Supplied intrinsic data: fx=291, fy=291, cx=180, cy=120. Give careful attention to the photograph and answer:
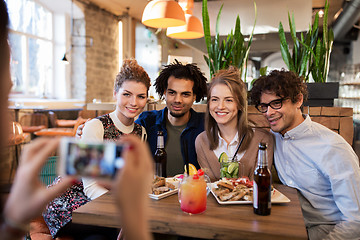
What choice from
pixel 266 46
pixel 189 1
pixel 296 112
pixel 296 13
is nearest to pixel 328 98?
pixel 296 112

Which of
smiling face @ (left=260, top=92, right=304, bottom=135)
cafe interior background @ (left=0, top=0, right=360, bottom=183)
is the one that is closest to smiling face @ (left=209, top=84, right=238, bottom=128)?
smiling face @ (left=260, top=92, right=304, bottom=135)

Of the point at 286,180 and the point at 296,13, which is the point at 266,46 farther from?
the point at 286,180

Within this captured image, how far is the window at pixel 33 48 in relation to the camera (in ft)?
19.9

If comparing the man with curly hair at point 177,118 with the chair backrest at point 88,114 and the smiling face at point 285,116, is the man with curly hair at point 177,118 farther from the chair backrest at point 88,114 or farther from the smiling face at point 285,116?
the chair backrest at point 88,114

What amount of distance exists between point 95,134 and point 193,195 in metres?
0.82

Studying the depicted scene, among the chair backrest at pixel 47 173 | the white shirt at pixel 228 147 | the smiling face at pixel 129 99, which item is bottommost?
the chair backrest at pixel 47 173

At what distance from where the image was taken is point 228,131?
200 centimetres

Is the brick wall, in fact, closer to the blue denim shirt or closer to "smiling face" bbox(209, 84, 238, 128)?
the blue denim shirt

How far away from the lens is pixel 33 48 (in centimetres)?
660

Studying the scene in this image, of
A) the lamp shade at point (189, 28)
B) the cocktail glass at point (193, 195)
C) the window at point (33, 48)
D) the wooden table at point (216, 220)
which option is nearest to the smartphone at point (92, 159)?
the wooden table at point (216, 220)

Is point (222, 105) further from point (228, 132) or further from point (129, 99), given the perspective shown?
point (129, 99)

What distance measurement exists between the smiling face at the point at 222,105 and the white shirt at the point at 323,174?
36 centimetres

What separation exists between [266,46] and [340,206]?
4121 millimetres

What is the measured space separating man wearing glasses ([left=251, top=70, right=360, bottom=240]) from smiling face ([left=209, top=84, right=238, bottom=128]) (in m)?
0.16
